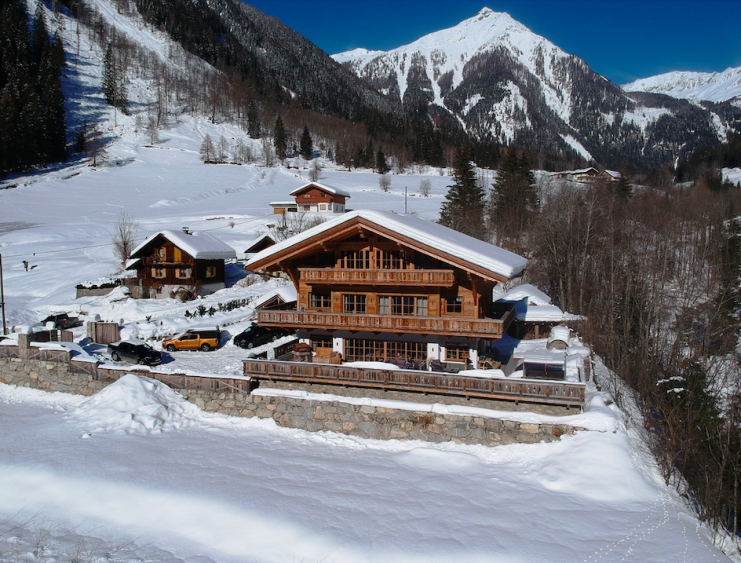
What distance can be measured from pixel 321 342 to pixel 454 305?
7.07 metres

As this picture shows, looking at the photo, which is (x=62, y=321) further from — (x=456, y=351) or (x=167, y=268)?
(x=456, y=351)

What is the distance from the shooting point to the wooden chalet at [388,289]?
66.5ft

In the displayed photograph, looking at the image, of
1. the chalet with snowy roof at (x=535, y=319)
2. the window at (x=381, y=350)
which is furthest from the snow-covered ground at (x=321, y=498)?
the chalet with snowy roof at (x=535, y=319)

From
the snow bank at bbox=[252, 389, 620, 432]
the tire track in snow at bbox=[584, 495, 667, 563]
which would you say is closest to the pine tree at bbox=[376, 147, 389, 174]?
the snow bank at bbox=[252, 389, 620, 432]

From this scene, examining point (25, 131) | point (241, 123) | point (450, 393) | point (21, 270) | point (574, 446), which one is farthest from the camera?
point (241, 123)

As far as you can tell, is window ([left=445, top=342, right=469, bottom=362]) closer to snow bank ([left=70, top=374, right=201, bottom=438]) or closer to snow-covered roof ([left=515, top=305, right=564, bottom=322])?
snow-covered roof ([left=515, top=305, right=564, bottom=322])

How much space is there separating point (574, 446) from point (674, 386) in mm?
9244

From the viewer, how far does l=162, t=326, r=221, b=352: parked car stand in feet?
93.9

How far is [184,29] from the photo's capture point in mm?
190125

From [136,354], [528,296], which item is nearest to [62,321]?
[136,354]

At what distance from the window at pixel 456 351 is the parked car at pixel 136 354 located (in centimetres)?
1572

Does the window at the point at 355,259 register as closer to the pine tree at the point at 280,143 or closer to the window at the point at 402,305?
the window at the point at 402,305

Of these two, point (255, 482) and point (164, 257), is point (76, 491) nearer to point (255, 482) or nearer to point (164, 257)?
point (255, 482)

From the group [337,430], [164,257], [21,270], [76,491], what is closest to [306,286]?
[337,430]
